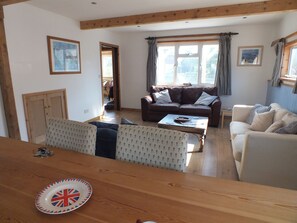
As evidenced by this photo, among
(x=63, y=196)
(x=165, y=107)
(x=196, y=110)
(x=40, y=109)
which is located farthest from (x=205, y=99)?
(x=63, y=196)

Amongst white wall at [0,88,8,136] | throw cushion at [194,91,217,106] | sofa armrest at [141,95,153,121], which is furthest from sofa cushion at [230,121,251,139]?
white wall at [0,88,8,136]

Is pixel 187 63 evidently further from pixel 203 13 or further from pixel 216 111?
pixel 203 13

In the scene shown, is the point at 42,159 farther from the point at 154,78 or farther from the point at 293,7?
the point at 154,78

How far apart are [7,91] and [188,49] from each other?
4.44 meters

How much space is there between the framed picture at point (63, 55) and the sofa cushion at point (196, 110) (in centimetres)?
261

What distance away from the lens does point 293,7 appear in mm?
2963

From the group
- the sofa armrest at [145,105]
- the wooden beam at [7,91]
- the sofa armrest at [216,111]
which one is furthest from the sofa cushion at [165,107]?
the wooden beam at [7,91]

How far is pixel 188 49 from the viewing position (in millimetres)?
5523

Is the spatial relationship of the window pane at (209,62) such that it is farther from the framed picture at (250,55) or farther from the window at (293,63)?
the window at (293,63)

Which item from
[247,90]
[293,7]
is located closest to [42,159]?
[293,7]

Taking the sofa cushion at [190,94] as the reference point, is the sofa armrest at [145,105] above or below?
below

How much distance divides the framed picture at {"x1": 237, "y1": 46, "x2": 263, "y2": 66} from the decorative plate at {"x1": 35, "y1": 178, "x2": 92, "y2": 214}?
207 inches

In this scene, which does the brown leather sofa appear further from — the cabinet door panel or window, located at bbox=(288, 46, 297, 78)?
the cabinet door panel

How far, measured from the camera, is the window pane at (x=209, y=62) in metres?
5.31
